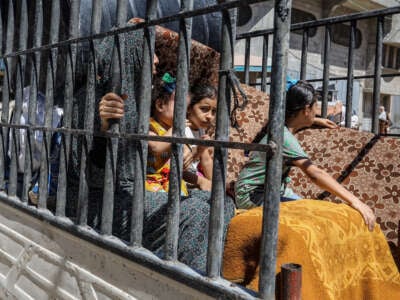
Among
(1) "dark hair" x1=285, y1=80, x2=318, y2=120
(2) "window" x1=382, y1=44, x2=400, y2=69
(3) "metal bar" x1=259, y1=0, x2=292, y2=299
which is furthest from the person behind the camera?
(2) "window" x1=382, y1=44, x2=400, y2=69

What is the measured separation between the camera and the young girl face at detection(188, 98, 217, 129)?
7.79 feet

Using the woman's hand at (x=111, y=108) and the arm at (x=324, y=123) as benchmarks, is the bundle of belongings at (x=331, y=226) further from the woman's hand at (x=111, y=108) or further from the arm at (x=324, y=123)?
the woman's hand at (x=111, y=108)

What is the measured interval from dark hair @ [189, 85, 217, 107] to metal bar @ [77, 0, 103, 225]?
2.11 feet

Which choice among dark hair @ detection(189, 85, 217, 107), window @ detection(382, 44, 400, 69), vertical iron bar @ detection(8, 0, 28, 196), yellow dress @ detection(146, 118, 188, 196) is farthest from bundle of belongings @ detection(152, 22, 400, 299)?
window @ detection(382, 44, 400, 69)

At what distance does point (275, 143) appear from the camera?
120cm

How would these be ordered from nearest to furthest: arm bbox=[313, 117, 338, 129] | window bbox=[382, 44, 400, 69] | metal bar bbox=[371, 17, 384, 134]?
metal bar bbox=[371, 17, 384, 134] < arm bbox=[313, 117, 338, 129] < window bbox=[382, 44, 400, 69]

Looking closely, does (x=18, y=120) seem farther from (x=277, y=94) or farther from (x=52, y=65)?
(x=277, y=94)

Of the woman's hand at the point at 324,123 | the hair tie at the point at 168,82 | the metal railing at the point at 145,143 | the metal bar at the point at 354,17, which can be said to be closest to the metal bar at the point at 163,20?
the metal railing at the point at 145,143

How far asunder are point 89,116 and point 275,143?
84 centimetres

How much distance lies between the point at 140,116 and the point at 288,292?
2.31ft

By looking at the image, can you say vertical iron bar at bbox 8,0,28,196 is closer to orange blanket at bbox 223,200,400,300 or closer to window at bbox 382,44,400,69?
orange blanket at bbox 223,200,400,300

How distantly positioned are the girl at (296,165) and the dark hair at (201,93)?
0.32 meters

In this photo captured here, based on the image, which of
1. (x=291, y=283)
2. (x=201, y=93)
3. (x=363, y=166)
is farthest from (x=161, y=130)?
(x=291, y=283)

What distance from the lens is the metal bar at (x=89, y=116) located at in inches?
71.7
